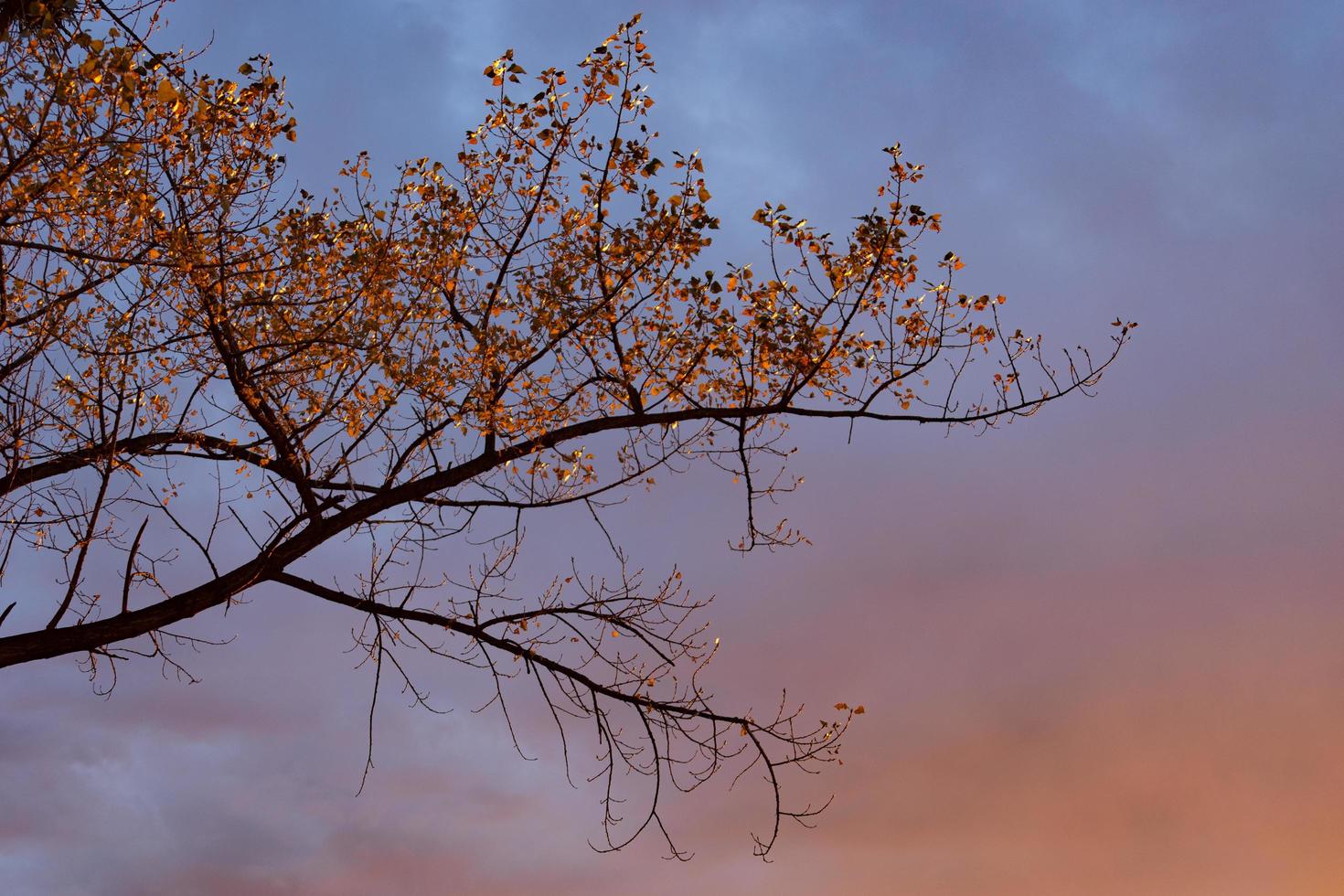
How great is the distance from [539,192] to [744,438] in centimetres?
315

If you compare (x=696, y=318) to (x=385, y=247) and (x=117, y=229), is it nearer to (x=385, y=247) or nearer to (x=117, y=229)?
(x=385, y=247)

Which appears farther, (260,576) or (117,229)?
(117,229)

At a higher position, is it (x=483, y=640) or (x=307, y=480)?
(x=307, y=480)

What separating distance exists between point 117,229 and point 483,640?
555cm

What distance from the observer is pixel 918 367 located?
1049 centimetres

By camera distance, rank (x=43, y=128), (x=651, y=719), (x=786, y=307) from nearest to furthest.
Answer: (x=43, y=128), (x=786, y=307), (x=651, y=719)

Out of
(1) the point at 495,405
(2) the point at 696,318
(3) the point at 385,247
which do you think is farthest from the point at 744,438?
(3) the point at 385,247

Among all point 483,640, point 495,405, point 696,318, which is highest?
point 696,318

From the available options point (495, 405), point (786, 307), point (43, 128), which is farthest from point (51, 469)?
point (786, 307)

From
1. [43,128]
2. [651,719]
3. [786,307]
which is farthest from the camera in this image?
[651,719]

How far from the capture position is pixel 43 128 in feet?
28.1

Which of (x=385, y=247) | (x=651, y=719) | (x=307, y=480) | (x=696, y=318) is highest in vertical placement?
(x=385, y=247)

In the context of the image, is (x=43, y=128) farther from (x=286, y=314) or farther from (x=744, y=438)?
(x=744, y=438)

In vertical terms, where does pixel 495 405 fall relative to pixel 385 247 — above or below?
below
